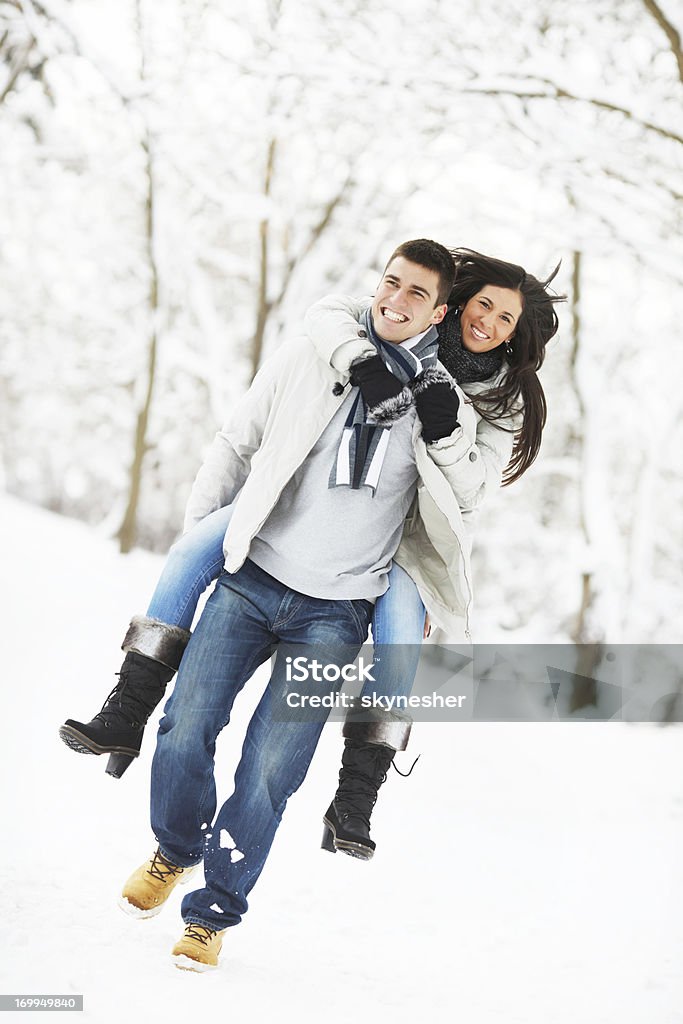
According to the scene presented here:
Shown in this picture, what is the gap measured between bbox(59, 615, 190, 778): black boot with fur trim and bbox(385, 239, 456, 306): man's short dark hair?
1.05 m

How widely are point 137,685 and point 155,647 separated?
101 millimetres

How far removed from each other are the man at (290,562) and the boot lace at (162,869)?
3.4 inches

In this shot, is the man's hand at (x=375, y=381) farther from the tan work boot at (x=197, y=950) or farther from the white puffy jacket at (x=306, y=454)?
the tan work boot at (x=197, y=950)

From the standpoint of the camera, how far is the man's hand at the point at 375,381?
2.27m

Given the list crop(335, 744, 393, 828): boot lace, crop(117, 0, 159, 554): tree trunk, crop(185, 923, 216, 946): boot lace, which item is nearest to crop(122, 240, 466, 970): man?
crop(185, 923, 216, 946): boot lace

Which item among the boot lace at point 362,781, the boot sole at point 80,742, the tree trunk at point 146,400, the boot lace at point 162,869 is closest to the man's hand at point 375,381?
the boot lace at point 362,781

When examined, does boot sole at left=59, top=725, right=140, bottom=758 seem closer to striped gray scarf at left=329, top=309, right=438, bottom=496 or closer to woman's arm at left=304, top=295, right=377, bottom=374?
striped gray scarf at left=329, top=309, right=438, bottom=496

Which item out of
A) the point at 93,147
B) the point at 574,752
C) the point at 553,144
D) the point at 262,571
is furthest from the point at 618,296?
the point at 262,571

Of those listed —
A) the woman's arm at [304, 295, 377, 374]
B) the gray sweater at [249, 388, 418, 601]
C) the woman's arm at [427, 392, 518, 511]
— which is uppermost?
the woman's arm at [304, 295, 377, 374]

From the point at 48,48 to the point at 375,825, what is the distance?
5360 mm

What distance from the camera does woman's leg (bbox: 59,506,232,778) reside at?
2.31 m

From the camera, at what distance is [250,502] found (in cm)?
234

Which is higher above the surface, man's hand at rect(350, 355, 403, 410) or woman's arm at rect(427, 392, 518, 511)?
man's hand at rect(350, 355, 403, 410)

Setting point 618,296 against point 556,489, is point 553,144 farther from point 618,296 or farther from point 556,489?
point 556,489
